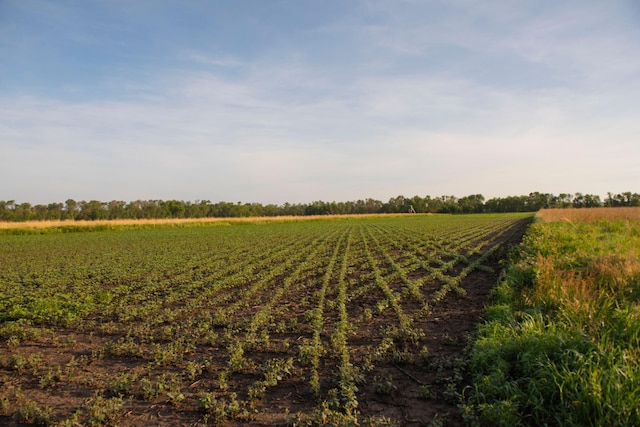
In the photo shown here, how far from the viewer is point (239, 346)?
5871mm

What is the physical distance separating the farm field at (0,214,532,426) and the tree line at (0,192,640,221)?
8161 cm

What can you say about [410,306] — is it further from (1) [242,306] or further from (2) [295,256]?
(2) [295,256]

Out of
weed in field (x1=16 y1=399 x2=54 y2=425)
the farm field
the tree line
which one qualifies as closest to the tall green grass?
the farm field

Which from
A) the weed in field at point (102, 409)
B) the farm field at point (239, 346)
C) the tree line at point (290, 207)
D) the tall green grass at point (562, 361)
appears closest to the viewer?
the tall green grass at point (562, 361)

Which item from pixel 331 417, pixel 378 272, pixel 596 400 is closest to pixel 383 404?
pixel 331 417

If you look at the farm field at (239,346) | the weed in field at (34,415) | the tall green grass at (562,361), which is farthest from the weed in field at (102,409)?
the tall green grass at (562,361)

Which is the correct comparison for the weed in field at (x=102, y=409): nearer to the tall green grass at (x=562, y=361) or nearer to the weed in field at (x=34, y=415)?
the weed in field at (x=34, y=415)

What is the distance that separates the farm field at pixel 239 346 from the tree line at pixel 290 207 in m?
81.6

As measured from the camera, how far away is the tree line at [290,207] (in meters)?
88.5

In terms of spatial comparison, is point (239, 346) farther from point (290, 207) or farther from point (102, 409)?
point (290, 207)

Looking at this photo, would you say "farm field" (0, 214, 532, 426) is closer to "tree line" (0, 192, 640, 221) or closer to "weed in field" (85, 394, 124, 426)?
"weed in field" (85, 394, 124, 426)

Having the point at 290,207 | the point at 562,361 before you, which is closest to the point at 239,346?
the point at 562,361

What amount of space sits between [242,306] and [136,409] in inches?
168

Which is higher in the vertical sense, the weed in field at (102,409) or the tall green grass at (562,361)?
the tall green grass at (562,361)
